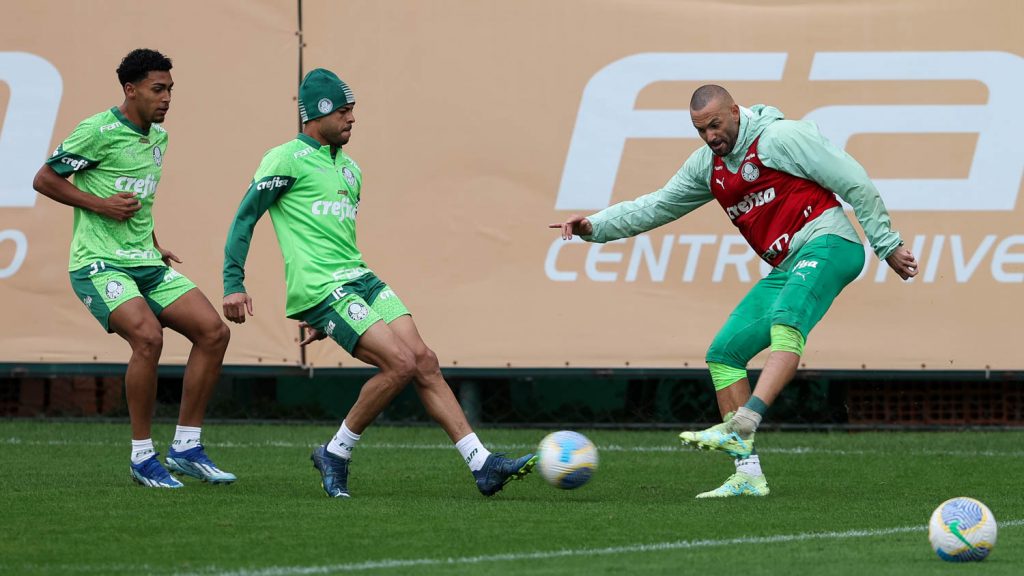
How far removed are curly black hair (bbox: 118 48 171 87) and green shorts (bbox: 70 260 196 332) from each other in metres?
0.96

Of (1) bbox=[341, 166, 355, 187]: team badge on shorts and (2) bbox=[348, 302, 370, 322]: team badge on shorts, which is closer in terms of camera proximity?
(2) bbox=[348, 302, 370, 322]: team badge on shorts

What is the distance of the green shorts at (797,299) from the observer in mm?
7934

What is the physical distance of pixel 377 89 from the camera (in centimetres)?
1223

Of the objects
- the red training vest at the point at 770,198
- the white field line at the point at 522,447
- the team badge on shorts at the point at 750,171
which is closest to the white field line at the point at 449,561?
the red training vest at the point at 770,198

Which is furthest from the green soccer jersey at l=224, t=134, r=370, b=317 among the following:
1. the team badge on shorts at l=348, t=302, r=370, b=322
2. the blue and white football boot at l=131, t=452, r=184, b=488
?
the blue and white football boot at l=131, t=452, r=184, b=488

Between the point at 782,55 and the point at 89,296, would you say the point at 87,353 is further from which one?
the point at 782,55

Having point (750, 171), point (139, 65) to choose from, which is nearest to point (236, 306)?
point (139, 65)

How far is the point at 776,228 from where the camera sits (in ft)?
27.0

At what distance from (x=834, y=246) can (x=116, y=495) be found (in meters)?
3.61

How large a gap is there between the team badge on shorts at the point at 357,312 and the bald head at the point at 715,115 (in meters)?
1.79

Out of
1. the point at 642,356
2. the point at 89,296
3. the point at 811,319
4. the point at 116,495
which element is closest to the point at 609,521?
the point at 811,319

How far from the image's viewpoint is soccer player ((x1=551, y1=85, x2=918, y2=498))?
7.92 meters

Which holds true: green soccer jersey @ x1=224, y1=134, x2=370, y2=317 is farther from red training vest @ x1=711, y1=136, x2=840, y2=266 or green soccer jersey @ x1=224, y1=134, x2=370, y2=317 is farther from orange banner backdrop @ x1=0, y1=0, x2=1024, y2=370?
orange banner backdrop @ x1=0, y1=0, x2=1024, y2=370

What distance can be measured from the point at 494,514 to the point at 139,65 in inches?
122
